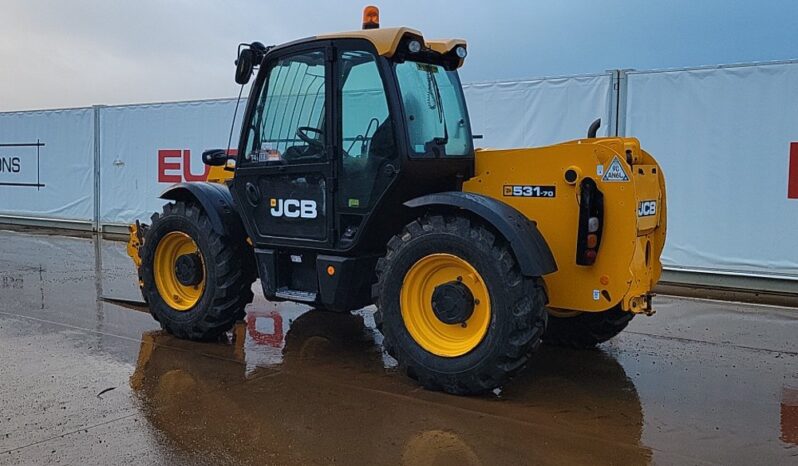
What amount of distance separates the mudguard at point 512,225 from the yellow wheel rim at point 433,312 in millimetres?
320

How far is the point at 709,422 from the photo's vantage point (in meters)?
4.54

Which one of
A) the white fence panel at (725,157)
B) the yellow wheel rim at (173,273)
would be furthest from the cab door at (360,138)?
the white fence panel at (725,157)

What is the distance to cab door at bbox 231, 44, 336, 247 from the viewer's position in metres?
5.57

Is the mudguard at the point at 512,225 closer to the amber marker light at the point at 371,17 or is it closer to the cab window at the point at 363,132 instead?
the cab window at the point at 363,132

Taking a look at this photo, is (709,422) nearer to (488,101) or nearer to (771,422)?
(771,422)

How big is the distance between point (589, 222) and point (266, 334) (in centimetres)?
314

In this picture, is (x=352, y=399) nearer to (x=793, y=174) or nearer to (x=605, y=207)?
(x=605, y=207)

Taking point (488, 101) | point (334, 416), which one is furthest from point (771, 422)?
point (488, 101)

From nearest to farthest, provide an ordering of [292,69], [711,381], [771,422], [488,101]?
1. [771,422]
2. [711,381]
3. [292,69]
4. [488,101]

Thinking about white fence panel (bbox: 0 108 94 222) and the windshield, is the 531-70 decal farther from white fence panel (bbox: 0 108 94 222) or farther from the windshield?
white fence panel (bbox: 0 108 94 222)

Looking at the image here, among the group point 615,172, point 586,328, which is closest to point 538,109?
point 586,328

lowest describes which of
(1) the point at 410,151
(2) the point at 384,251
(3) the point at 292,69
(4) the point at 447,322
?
(4) the point at 447,322

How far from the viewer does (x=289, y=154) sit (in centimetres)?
578

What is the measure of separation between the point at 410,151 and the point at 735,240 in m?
5.44
